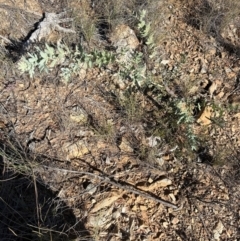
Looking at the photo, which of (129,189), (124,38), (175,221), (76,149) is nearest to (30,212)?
(76,149)

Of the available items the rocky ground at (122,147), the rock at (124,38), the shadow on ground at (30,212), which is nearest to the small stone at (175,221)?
the rocky ground at (122,147)

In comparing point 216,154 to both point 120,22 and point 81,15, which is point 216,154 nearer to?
point 120,22

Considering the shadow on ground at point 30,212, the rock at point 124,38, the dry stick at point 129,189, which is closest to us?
the shadow on ground at point 30,212

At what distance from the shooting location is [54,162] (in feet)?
7.11

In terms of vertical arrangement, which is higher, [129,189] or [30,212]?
[129,189]

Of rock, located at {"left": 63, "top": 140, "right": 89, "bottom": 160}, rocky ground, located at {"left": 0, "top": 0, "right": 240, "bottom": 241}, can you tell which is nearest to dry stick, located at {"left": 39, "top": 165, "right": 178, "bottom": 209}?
rocky ground, located at {"left": 0, "top": 0, "right": 240, "bottom": 241}

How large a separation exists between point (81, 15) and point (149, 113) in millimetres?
928

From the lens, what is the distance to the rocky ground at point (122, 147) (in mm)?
2004

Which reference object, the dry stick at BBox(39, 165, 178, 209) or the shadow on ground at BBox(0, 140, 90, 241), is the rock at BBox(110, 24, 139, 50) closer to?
the dry stick at BBox(39, 165, 178, 209)

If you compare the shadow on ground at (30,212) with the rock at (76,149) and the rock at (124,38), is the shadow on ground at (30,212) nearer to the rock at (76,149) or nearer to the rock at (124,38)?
the rock at (76,149)

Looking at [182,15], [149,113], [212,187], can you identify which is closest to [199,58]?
[182,15]

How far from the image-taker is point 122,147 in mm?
2227

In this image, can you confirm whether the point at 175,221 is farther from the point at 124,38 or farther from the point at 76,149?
the point at 124,38

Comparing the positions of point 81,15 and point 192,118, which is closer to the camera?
point 192,118
